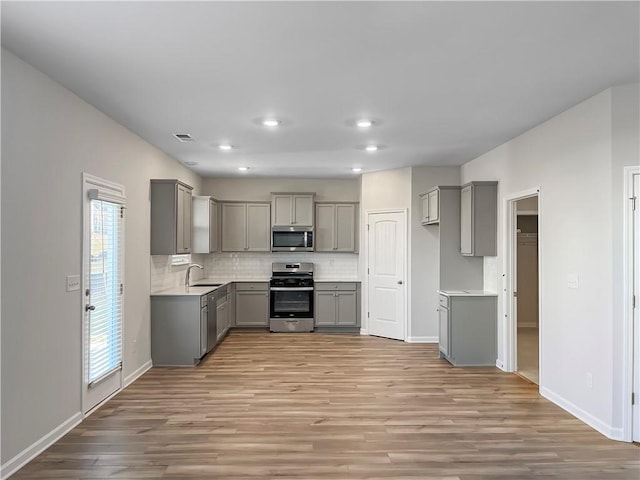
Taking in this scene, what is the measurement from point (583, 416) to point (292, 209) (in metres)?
5.28

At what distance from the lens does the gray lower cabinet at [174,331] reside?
5.32m

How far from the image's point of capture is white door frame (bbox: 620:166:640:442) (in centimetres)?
331

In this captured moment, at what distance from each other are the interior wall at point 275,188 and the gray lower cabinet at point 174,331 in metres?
2.97

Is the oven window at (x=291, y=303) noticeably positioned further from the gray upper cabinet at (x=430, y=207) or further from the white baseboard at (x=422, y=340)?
the gray upper cabinet at (x=430, y=207)

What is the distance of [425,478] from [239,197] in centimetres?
601

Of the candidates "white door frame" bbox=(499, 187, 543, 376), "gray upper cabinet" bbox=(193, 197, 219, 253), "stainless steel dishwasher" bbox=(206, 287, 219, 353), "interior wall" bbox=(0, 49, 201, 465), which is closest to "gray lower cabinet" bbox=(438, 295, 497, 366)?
"white door frame" bbox=(499, 187, 543, 376)

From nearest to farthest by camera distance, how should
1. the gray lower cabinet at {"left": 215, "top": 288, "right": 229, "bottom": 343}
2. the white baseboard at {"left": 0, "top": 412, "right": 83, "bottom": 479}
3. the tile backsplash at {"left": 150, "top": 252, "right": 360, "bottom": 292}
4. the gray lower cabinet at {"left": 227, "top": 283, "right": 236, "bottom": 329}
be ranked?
the white baseboard at {"left": 0, "top": 412, "right": 83, "bottom": 479}, the gray lower cabinet at {"left": 215, "top": 288, "right": 229, "bottom": 343}, the gray lower cabinet at {"left": 227, "top": 283, "right": 236, "bottom": 329}, the tile backsplash at {"left": 150, "top": 252, "right": 360, "bottom": 292}

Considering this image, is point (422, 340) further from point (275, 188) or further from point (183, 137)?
point (183, 137)

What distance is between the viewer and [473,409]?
3957 millimetres

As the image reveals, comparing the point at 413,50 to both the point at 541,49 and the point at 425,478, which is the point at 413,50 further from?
the point at 425,478

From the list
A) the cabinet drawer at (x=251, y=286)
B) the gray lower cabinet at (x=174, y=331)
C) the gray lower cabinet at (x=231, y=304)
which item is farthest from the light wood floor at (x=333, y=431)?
the cabinet drawer at (x=251, y=286)

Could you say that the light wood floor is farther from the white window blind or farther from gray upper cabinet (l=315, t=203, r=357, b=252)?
gray upper cabinet (l=315, t=203, r=357, b=252)

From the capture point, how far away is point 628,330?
333 cm

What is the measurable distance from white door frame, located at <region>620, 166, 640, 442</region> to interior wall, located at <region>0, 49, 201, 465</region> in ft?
14.3
